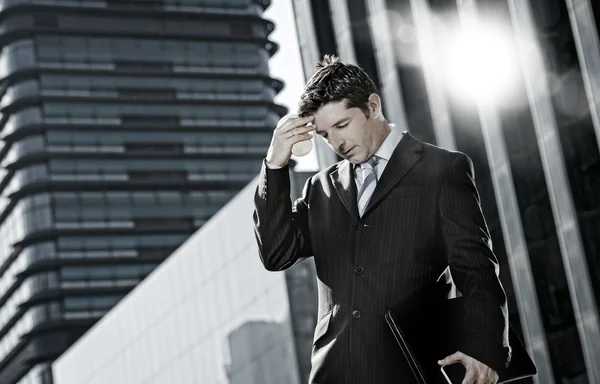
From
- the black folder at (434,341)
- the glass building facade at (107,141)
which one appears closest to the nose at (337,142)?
the black folder at (434,341)

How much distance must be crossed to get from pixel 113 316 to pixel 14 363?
5544 centimetres

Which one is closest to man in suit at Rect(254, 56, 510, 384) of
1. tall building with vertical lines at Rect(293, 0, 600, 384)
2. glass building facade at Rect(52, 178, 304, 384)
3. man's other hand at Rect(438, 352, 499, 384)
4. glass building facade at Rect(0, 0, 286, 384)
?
man's other hand at Rect(438, 352, 499, 384)

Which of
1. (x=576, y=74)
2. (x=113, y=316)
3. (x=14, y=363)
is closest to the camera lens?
(x=576, y=74)

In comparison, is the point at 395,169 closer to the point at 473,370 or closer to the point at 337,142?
the point at 337,142

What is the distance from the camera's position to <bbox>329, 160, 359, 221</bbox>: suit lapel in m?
3.99

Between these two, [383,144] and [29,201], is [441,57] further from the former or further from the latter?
[29,201]

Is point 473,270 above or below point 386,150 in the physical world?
below

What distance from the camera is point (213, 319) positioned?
40.6 m

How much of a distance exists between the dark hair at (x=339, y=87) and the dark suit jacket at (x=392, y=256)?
10.2 inches

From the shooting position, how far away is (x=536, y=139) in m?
20.1

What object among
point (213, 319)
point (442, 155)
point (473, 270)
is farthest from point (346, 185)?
point (213, 319)

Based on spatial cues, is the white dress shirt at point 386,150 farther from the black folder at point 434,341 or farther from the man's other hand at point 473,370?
the man's other hand at point 473,370

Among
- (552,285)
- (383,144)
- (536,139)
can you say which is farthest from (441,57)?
(383,144)

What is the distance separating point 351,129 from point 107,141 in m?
107
